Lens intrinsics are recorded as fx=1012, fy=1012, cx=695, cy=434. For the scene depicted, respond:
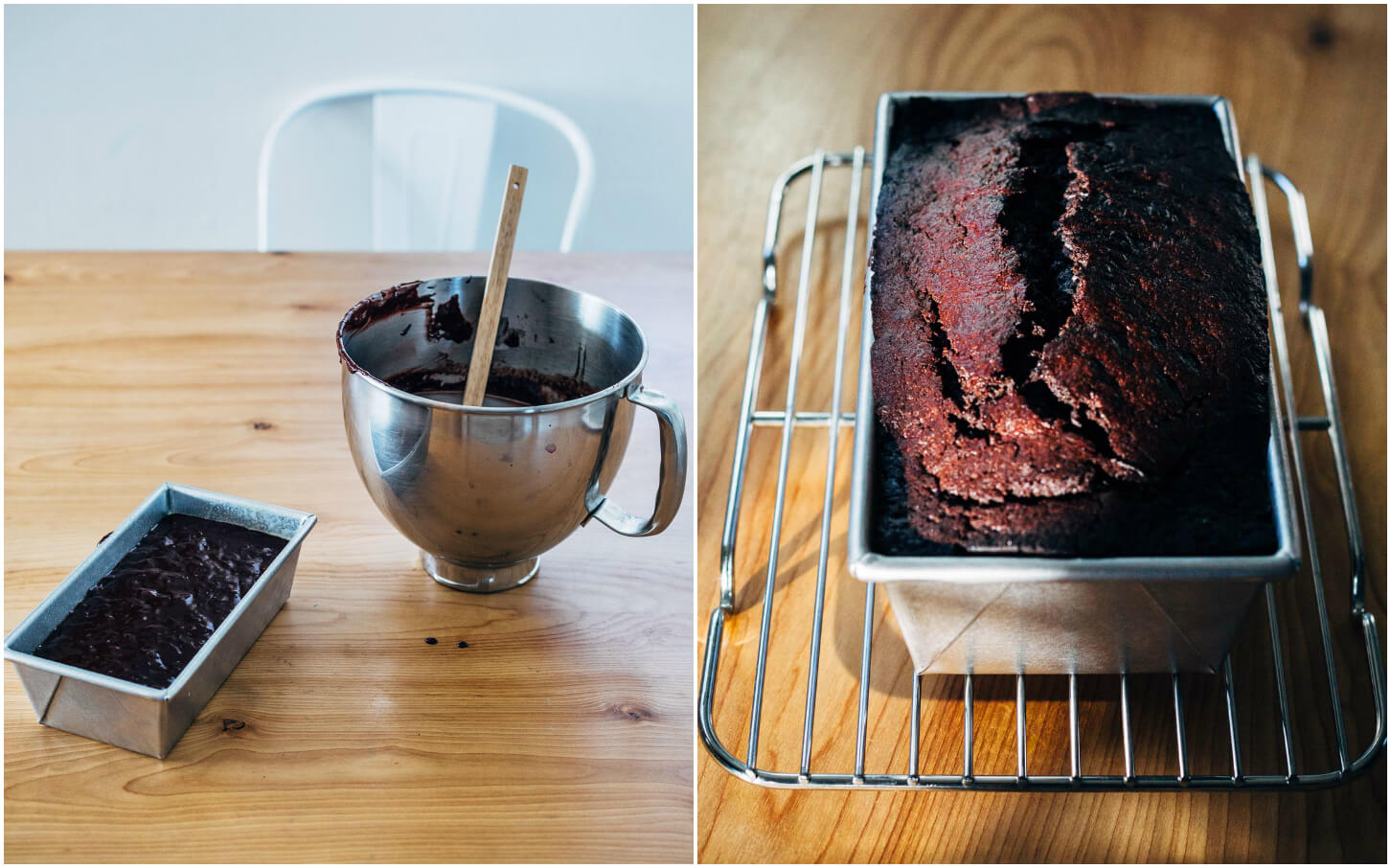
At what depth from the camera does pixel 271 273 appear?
110 cm

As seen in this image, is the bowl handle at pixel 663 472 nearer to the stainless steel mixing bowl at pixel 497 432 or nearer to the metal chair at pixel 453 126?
the stainless steel mixing bowl at pixel 497 432

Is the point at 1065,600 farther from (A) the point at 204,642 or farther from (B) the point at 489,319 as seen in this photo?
(A) the point at 204,642

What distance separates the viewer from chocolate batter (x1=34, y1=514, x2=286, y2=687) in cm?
53

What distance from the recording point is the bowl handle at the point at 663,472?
1.90 feet

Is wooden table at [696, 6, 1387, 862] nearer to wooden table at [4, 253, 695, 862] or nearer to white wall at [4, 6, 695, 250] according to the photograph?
wooden table at [4, 253, 695, 862]

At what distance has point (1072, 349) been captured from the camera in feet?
2.01

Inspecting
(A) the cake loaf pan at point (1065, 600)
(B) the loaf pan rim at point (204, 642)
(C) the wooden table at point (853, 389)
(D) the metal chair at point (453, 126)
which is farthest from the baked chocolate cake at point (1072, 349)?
(D) the metal chair at point (453, 126)

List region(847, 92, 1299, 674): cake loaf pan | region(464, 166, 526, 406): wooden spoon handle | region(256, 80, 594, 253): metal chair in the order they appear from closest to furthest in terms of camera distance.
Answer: region(847, 92, 1299, 674): cake loaf pan < region(464, 166, 526, 406): wooden spoon handle < region(256, 80, 594, 253): metal chair

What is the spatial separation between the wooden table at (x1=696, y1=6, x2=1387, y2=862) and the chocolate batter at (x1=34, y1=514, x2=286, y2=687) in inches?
11.7

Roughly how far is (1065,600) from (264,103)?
152 cm

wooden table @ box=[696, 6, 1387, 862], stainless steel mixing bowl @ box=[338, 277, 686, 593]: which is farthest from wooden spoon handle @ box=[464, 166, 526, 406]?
wooden table @ box=[696, 6, 1387, 862]

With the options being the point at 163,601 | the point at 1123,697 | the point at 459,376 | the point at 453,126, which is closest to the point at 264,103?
the point at 453,126

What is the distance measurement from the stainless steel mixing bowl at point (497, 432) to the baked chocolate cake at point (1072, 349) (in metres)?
0.16

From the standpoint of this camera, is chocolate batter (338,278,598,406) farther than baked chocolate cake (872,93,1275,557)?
Yes
